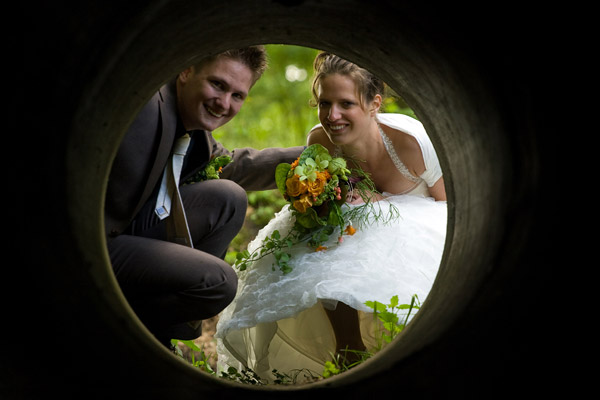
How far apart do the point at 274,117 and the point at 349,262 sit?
4.94 metres

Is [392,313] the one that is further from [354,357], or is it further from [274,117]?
[274,117]

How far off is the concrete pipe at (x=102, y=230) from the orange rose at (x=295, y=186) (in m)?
1.54

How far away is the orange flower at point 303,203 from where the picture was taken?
9.89ft

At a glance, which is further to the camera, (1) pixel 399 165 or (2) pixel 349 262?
(1) pixel 399 165

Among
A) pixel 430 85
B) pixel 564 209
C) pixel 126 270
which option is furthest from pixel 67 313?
pixel 126 270

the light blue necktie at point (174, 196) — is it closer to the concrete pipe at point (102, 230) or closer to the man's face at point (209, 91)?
the man's face at point (209, 91)

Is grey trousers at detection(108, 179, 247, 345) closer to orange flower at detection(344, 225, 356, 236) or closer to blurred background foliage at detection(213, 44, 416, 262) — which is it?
orange flower at detection(344, 225, 356, 236)

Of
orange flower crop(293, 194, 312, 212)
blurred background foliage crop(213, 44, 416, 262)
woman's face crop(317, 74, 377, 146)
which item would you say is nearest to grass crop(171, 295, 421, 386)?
orange flower crop(293, 194, 312, 212)

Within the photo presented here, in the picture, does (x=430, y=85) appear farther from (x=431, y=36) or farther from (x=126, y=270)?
(x=126, y=270)

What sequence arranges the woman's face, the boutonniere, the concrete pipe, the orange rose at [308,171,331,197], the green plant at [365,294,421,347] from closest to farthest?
1. the concrete pipe
2. the green plant at [365,294,421,347]
3. the orange rose at [308,171,331,197]
4. the boutonniere
5. the woman's face

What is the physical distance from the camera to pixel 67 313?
1.20 metres

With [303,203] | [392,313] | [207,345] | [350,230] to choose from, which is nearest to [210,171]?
[303,203]

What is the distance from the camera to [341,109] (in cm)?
329

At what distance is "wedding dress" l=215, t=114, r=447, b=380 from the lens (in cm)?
275
